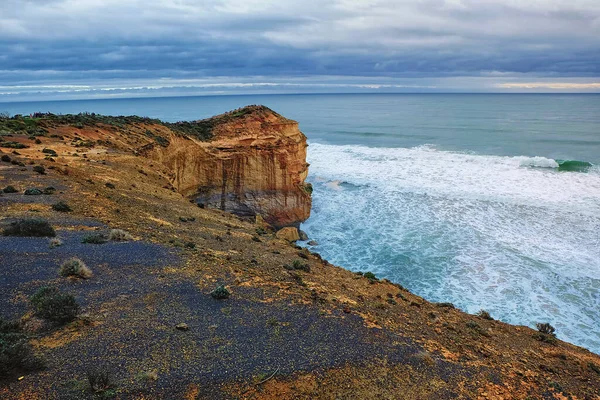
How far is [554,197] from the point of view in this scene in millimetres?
33281

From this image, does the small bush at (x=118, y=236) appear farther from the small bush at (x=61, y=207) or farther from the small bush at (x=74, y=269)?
the small bush at (x=61, y=207)

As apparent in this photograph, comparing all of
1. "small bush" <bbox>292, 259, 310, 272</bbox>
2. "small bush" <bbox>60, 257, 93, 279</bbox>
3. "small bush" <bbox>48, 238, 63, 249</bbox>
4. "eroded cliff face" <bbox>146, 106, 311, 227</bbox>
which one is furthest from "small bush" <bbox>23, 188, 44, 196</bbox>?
"eroded cliff face" <bbox>146, 106, 311, 227</bbox>

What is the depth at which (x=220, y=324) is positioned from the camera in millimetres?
8414

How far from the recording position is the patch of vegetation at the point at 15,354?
5909 millimetres

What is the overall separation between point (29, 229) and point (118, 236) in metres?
2.46

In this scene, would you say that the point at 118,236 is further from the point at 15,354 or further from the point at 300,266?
the point at 15,354

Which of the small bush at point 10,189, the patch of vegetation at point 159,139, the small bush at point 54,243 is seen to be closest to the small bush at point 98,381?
the small bush at point 54,243

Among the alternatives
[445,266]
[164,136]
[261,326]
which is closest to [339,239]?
[445,266]

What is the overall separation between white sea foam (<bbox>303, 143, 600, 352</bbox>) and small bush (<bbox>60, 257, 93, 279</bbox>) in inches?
620

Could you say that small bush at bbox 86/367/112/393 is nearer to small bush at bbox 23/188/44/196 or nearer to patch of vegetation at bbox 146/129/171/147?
small bush at bbox 23/188/44/196

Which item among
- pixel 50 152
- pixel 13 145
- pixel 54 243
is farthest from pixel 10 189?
pixel 13 145

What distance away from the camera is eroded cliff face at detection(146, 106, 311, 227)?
28078mm

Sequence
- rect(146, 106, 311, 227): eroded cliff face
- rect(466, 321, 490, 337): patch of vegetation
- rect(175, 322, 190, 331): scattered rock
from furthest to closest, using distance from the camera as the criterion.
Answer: rect(146, 106, 311, 227): eroded cliff face
rect(466, 321, 490, 337): patch of vegetation
rect(175, 322, 190, 331): scattered rock

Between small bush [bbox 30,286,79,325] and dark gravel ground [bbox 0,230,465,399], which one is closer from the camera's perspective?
dark gravel ground [bbox 0,230,465,399]
